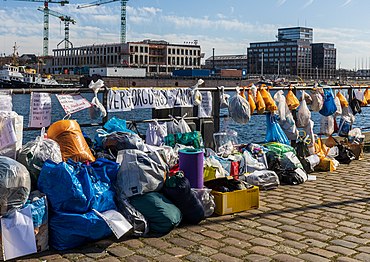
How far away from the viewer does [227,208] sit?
552 cm

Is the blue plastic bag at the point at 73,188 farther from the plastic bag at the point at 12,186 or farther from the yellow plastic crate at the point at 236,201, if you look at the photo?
the yellow plastic crate at the point at 236,201

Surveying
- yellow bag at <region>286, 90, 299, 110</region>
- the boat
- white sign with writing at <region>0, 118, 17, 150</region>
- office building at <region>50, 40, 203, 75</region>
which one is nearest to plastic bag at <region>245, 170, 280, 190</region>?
yellow bag at <region>286, 90, 299, 110</region>

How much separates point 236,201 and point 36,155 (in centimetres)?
228

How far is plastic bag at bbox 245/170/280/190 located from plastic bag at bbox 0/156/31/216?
10.9 ft

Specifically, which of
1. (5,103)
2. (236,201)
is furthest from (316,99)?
(5,103)

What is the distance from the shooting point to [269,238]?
4.75 m

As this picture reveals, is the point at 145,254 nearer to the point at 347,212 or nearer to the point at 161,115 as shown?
the point at 347,212

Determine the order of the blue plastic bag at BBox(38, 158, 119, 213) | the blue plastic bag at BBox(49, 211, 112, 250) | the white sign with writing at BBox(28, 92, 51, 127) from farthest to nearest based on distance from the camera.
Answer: the white sign with writing at BBox(28, 92, 51, 127)
the blue plastic bag at BBox(38, 158, 119, 213)
the blue plastic bag at BBox(49, 211, 112, 250)

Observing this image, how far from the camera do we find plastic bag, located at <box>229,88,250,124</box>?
779 cm

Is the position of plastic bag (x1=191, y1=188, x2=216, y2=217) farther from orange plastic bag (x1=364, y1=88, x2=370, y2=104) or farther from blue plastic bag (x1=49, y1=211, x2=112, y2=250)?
orange plastic bag (x1=364, y1=88, x2=370, y2=104)

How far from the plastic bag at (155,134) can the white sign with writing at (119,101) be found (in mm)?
423

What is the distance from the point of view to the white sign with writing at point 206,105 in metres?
7.84

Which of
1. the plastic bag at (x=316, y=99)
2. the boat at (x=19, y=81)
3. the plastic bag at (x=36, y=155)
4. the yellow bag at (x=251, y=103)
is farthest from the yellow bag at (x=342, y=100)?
the boat at (x=19, y=81)

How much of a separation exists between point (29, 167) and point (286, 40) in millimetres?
169672
